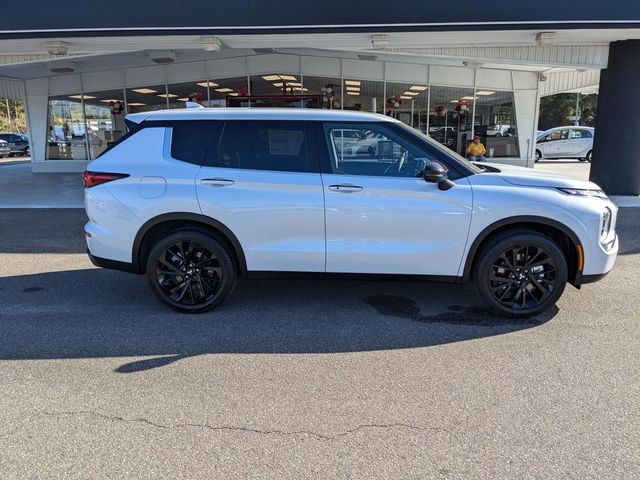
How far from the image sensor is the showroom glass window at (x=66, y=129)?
19.3 meters

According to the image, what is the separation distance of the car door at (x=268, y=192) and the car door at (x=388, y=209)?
158 millimetres

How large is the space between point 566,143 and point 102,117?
850 inches

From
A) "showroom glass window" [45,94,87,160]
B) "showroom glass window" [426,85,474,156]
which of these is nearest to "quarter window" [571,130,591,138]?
"showroom glass window" [426,85,474,156]

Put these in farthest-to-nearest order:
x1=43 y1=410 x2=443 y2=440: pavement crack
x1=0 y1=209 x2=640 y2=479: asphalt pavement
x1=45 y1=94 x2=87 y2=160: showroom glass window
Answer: x1=45 y1=94 x2=87 y2=160: showroom glass window → x1=43 y1=410 x2=443 y2=440: pavement crack → x1=0 y1=209 x2=640 y2=479: asphalt pavement

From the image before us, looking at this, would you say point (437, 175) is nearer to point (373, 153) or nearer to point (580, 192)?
point (373, 153)

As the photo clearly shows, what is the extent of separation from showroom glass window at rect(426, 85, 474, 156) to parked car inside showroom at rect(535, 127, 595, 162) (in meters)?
8.10

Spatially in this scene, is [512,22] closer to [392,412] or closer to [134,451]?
[392,412]

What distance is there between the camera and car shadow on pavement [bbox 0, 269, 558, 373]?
4.10 metres

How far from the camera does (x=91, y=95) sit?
62.7 feet

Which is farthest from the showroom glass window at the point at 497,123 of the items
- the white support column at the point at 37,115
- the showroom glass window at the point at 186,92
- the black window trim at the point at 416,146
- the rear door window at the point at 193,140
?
the white support column at the point at 37,115

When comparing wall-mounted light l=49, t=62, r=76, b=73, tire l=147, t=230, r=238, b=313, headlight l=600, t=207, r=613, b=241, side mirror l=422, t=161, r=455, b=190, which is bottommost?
tire l=147, t=230, r=238, b=313

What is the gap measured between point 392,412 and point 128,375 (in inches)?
76.4

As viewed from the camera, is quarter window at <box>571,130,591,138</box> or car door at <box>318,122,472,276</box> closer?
car door at <box>318,122,472,276</box>

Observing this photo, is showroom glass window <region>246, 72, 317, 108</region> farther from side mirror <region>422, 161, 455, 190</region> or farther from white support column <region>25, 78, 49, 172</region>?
side mirror <region>422, 161, 455, 190</region>
